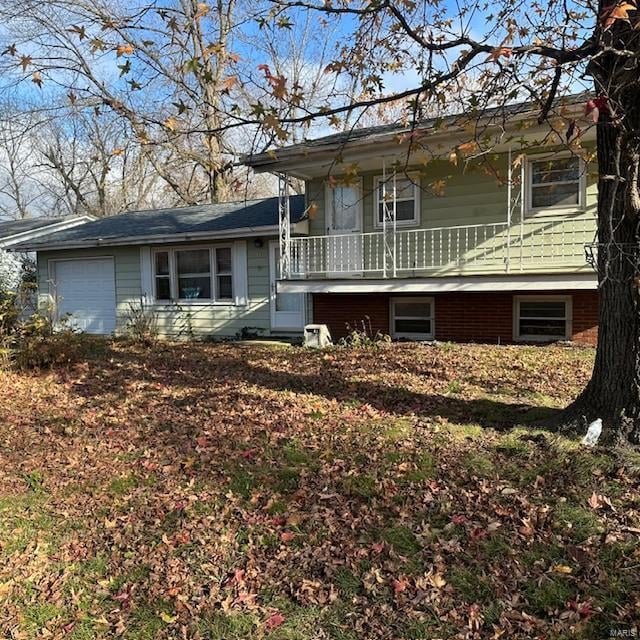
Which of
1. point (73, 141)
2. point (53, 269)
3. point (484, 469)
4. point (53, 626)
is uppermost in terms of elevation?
point (73, 141)

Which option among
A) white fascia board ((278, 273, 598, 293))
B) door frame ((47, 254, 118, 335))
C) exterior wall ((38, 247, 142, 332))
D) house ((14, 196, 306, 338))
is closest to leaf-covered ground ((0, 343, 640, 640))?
white fascia board ((278, 273, 598, 293))

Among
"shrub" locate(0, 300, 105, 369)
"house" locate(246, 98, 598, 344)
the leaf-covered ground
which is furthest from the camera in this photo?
"house" locate(246, 98, 598, 344)

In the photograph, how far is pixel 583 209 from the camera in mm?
Result: 9445

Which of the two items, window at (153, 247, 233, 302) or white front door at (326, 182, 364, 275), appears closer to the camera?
white front door at (326, 182, 364, 275)

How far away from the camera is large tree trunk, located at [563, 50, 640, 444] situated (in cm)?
395

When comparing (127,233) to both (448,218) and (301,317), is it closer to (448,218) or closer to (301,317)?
(301,317)

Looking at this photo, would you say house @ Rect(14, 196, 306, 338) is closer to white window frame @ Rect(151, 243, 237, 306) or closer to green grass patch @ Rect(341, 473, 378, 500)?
white window frame @ Rect(151, 243, 237, 306)

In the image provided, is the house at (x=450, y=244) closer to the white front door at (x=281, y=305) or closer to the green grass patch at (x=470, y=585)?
the white front door at (x=281, y=305)

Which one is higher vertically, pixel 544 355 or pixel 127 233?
pixel 127 233

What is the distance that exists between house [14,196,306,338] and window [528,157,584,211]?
4942 mm

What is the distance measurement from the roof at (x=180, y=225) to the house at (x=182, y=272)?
1.4 inches

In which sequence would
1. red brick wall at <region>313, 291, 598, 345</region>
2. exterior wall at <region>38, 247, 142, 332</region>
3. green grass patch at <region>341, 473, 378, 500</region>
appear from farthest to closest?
exterior wall at <region>38, 247, 142, 332</region>, red brick wall at <region>313, 291, 598, 345</region>, green grass patch at <region>341, 473, 378, 500</region>

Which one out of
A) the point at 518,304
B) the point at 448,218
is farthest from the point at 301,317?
the point at 518,304

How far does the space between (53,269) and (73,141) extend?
2182 centimetres
